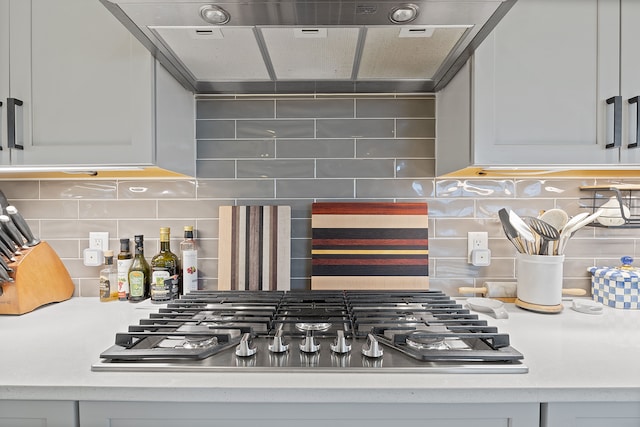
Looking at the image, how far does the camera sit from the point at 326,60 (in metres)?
1.16

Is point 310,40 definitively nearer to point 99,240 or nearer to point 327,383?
point 327,383

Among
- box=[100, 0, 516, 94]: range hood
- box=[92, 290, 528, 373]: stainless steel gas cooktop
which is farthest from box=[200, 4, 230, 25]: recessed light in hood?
box=[92, 290, 528, 373]: stainless steel gas cooktop

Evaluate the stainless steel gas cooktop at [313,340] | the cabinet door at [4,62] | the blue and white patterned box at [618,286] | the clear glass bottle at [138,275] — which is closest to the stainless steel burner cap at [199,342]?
the stainless steel gas cooktop at [313,340]

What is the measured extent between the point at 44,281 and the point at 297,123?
42.2 inches

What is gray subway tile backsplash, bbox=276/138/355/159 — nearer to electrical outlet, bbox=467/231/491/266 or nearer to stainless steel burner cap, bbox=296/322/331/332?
electrical outlet, bbox=467/231/491/266

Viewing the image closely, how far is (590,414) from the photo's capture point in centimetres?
75

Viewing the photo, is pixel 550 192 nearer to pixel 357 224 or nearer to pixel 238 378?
pixel 357 224

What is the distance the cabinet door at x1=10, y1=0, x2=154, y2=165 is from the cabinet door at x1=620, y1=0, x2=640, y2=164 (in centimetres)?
138

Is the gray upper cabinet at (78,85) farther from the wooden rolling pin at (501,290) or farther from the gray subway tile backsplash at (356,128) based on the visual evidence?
the wooden rolling pin at (501,290)

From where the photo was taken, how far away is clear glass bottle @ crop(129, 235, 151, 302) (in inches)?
52.9

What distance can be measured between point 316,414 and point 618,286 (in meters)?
1.20

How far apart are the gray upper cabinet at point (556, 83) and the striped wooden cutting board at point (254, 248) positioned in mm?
743

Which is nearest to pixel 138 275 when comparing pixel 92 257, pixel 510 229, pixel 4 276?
pixel 92 257

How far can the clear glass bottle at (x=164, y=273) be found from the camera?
1309mm
